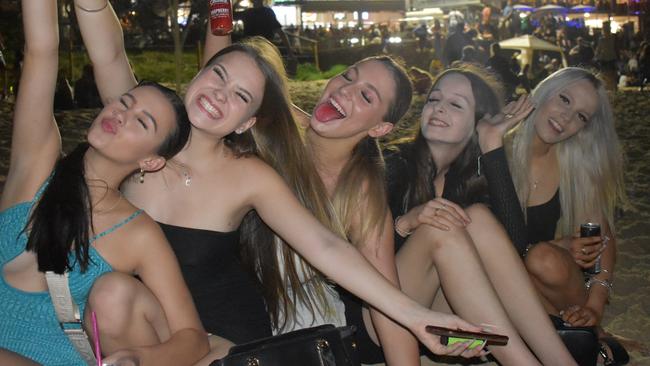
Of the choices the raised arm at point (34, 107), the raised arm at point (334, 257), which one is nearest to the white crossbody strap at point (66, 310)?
the raised arm at point (34, 107)

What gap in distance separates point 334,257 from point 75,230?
0.87 metres

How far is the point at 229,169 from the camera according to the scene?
9.64ft

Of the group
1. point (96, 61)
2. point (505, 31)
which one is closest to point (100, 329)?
point (96, 61)

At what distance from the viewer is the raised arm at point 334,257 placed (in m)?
2.47

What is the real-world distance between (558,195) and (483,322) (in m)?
1.16

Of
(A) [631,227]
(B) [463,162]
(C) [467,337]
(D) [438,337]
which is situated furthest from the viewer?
(A) [631,227]

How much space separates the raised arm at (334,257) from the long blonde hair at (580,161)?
4.58ft

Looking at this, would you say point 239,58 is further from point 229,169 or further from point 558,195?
point 558,195

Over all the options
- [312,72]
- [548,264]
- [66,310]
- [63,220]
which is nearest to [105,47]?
[63,220]

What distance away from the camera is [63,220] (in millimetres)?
2381

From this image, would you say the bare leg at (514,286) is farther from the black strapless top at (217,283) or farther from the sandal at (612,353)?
the black strapless top at (217,283)

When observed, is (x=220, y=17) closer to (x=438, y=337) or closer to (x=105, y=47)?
(x=105, y=47)

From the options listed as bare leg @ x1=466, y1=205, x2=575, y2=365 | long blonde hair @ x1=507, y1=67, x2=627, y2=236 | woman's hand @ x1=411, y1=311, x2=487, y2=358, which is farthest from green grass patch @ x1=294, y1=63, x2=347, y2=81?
woman's hand @ x1=411, y1=311, x2=487, y2=358

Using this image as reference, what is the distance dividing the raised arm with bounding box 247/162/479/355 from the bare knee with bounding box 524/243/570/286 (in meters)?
0.95
